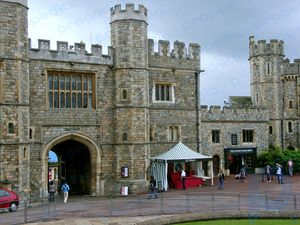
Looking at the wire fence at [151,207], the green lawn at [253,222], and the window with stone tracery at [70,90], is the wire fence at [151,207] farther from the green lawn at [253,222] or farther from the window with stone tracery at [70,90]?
the window with stone tracery at [70,90]

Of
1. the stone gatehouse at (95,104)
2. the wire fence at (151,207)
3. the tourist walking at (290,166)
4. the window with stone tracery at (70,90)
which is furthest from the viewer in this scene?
the tourist walking at (290,166)

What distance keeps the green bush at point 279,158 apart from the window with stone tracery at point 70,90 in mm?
15617

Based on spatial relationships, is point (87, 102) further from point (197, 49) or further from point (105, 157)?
point (197, 49)

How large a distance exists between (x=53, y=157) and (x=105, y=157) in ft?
53.7

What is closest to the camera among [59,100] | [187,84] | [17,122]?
[17,122]

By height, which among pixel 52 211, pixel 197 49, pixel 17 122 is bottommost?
pixel 52 211

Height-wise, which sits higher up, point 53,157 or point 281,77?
point 281,77

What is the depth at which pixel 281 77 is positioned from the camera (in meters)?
42.0

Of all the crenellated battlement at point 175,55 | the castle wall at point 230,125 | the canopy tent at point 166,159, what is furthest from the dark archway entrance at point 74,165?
the castle wall at point 230,125

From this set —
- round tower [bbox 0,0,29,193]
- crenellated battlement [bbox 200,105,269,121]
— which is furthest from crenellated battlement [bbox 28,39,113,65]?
crenellated battlement [bbox 200,105,269,121]

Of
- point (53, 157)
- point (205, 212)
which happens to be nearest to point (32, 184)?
point (205, 212)

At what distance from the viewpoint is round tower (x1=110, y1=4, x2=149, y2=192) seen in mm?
27266

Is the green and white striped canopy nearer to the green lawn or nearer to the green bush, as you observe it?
the green bush

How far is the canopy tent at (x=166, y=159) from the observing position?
92.1ft
